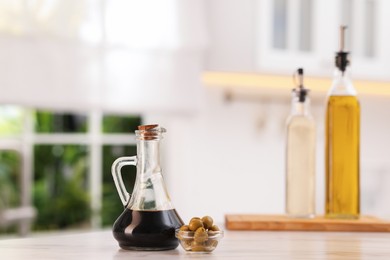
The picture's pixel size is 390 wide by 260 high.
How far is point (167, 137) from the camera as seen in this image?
3.55 m

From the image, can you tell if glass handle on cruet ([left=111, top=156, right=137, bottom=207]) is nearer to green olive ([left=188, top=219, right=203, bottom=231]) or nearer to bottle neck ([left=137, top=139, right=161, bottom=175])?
bottle neck ([left=137, top=139, right=161, bottom=175])

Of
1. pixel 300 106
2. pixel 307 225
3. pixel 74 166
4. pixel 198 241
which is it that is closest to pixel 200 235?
pixel 198 241

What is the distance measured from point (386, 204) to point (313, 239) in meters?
2.65

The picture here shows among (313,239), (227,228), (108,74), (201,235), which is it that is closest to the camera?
(201,235)

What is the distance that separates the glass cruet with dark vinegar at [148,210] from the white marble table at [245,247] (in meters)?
0.02

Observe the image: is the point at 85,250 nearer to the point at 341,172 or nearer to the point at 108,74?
the point at 341,172

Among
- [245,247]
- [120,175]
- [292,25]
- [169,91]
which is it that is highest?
[292,25]

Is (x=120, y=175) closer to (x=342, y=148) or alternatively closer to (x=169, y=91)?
(x=342, y=148)

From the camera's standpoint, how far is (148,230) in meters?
1.23

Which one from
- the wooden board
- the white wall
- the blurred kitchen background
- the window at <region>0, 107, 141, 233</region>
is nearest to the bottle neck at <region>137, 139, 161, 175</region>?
the wooden board

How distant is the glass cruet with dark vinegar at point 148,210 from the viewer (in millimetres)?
1235

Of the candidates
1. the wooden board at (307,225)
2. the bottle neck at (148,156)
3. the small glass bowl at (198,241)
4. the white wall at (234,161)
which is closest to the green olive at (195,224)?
the small glass bowl at (198,241)

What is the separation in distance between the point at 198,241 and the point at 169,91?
211 cm

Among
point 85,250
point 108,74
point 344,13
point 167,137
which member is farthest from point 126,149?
point 85,250
